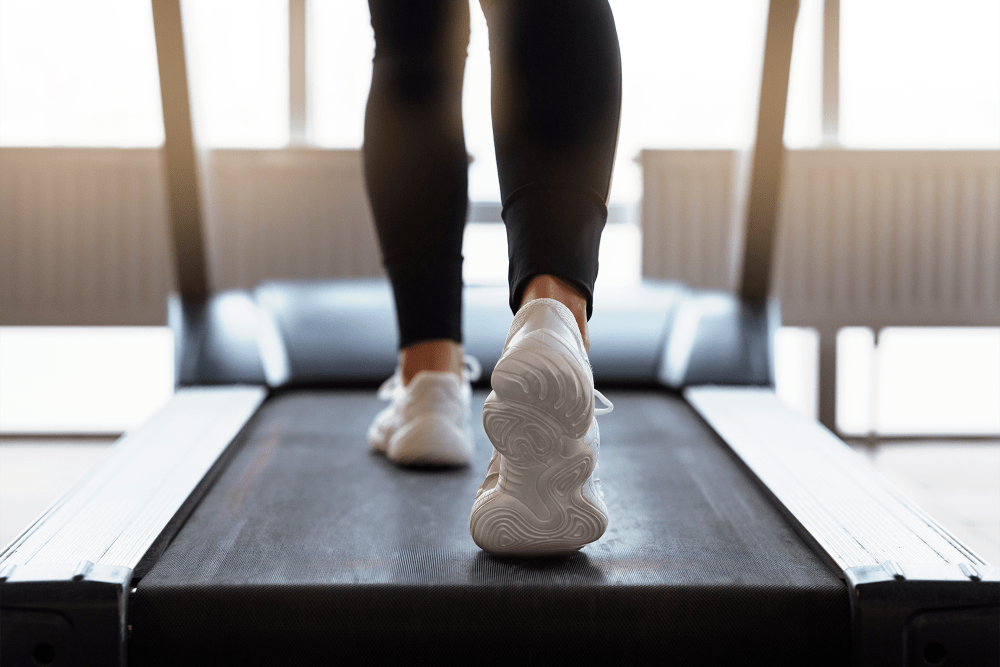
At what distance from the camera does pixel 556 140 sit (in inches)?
27.0

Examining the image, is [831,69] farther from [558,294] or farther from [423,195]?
[558,294]

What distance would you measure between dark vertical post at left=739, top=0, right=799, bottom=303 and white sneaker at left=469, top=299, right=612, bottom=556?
1280mm

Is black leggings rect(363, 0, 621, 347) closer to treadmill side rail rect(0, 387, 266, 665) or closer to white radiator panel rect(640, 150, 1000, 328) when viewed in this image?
treadmill side rail rect(0, 387, 266, 665)

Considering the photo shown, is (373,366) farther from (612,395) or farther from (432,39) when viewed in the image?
(432,39)

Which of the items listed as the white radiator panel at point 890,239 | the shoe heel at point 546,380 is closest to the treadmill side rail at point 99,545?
the shoe heel at point 546,380

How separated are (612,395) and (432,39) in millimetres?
821

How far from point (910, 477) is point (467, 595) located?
1.34 meters

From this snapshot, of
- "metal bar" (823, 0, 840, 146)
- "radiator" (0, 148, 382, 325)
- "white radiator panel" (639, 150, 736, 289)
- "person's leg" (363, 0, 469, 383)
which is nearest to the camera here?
"person's leg" (363, 0, 469, 383)

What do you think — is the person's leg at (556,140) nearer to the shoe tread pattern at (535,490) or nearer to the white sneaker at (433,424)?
the shoe tread pattern at (535,490)

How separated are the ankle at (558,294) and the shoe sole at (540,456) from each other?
55mm

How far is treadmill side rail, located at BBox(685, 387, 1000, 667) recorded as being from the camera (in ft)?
2.11

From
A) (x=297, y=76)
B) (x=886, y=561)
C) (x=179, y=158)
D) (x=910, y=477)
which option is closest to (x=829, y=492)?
(x=886, y=561)

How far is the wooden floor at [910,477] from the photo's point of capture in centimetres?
133

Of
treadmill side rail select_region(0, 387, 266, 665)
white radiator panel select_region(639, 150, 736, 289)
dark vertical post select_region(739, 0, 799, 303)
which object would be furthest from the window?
treadmill side rail select_region(0, 387, 266, 665)
